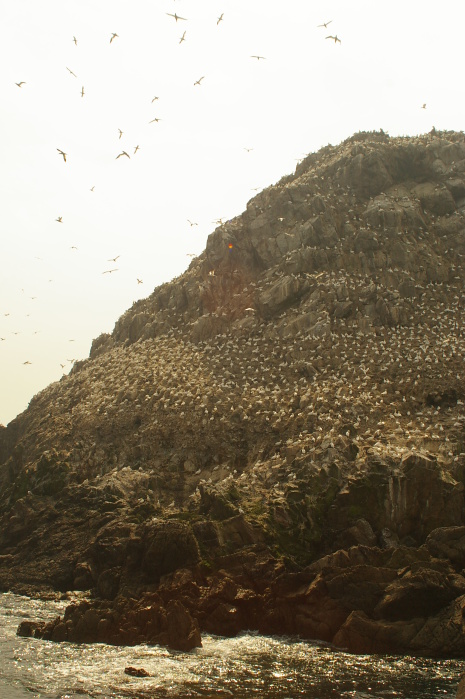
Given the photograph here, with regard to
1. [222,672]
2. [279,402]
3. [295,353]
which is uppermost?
[295,353]

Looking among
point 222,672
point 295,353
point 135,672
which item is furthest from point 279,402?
point 135,672

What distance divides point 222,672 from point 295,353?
33.3 m

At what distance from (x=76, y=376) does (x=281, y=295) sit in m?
24.4

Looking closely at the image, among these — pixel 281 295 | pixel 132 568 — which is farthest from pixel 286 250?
pixel 132 568

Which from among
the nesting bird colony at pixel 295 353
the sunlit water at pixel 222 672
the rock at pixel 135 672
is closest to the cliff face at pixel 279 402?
the nesting bird colony at pixel 295 353

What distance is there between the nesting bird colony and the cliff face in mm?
181

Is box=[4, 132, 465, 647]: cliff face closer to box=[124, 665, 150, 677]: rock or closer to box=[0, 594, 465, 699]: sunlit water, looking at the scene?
box=[0, 594, 465, 699]: sunlit water

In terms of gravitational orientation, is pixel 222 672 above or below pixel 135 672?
below

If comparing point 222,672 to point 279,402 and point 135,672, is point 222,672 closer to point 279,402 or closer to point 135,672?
point 135,672

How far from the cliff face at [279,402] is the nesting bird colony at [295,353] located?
0.59ft

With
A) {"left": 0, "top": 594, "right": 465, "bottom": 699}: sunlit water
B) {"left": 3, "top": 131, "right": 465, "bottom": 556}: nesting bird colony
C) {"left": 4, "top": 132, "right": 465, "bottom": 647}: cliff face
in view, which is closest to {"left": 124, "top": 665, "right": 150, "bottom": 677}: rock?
{"left": 0, "top": 594, "right": 465, "bottom": 699}: sunlit water

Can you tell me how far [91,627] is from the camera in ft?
99.7

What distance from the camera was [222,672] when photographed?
25.8 metres

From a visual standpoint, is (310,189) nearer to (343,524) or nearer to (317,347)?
(317,347)
